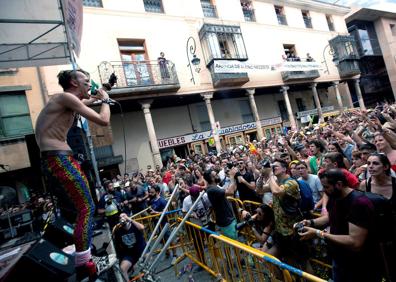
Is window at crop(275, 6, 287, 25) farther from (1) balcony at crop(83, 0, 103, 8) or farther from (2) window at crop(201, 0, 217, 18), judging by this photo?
(1) balcony at crop(83, 0, 103, 8)

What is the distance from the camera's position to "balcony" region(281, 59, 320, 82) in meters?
21.0

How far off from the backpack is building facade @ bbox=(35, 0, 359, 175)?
9525 mm

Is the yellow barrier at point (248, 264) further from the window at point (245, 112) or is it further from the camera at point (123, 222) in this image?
the window at point (245, 112)

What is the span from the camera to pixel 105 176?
1554 cm

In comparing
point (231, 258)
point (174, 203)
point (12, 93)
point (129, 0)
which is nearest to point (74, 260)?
point (231, 258)

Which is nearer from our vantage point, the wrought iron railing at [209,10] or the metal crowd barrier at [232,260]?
the metal crowd barrier at [232,260]

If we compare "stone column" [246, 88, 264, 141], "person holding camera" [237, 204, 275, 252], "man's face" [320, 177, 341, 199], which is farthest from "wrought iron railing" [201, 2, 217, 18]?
"man's face" [320, 177, 341, 199]

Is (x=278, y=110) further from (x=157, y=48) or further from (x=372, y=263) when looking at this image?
(x=372, y=263)

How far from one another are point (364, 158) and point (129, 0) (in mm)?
15975

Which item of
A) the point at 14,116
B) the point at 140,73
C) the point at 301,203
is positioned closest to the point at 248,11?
the point at 140,73

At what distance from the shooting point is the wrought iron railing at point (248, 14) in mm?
21056

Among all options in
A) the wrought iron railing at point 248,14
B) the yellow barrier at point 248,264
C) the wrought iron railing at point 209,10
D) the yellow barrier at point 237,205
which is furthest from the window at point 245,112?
the yellow barrier at point 248,264

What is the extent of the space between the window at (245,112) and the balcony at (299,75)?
3.49 meters

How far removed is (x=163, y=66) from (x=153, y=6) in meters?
4.41
